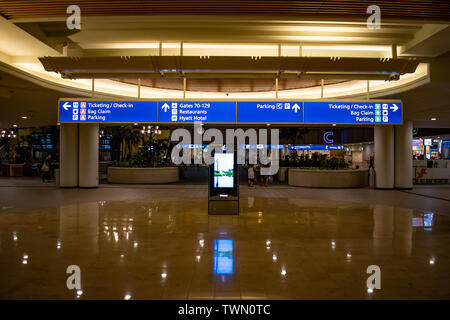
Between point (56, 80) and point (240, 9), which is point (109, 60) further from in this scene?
point (56, 80)

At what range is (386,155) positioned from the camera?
14.6 metres

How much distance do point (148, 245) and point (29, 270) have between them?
1.85m

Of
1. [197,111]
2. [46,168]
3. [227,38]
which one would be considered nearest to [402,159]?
[197,111]

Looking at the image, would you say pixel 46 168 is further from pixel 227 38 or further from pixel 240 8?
pixel 240 8

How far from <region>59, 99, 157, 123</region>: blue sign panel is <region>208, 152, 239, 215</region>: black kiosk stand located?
2216 mm

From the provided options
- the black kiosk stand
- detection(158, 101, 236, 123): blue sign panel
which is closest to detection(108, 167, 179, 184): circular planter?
the black kiosk stand

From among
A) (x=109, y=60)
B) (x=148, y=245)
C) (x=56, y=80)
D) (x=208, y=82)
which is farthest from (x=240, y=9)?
(x=56, y=80)

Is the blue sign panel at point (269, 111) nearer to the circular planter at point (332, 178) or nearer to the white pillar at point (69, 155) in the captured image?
the circular planter at point (332, 178)

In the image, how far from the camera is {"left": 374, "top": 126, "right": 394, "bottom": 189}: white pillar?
1455cm

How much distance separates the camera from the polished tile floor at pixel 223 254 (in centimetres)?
369

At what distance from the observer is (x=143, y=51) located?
23.9ft

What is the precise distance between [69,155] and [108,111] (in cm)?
727

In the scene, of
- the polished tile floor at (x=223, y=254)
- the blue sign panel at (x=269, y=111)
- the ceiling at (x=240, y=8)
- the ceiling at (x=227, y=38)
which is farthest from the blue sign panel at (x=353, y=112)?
the ceiling at (x=240, y=8)

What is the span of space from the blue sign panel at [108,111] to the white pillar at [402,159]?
12.2 metres
